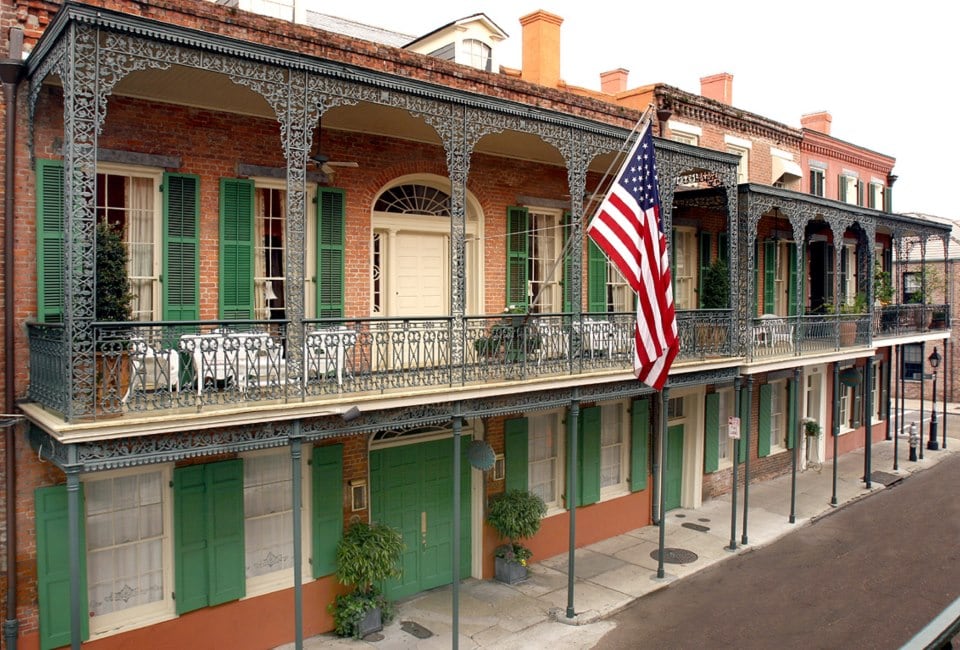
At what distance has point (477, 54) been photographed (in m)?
13.4

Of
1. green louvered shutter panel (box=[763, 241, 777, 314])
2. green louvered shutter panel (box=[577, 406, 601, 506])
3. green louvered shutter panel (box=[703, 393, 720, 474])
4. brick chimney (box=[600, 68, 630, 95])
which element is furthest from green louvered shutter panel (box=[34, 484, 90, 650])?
brick chimney (box=[600, 68, 630, 95])

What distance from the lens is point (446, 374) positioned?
380 inches

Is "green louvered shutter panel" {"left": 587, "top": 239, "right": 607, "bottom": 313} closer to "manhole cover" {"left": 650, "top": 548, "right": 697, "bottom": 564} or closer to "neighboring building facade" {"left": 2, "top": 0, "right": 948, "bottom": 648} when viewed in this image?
"neighboring building facade" {"left": 2, "top": 0, "right": 948, "bottom": 648}

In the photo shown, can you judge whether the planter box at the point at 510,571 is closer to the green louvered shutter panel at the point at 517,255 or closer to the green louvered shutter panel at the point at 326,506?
the green louvered shutter panel at the point at 326,506

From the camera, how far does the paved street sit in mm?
10211

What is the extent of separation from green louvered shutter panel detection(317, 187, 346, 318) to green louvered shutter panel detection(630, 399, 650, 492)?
22.7 feet

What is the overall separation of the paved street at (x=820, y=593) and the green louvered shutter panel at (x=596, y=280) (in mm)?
5205

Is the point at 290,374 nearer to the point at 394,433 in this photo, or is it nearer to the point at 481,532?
the point at 394,433

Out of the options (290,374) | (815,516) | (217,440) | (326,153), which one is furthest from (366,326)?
(815,516)

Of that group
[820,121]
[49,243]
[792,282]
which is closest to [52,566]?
[49,243]

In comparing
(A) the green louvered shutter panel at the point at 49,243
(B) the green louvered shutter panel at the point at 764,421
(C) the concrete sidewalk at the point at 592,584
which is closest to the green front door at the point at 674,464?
(C) the concrete sidewalk at the point at 592,584

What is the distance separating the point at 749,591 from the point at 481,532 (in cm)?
441

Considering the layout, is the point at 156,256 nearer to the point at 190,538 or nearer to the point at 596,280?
the point at 190,538

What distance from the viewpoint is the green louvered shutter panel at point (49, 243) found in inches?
317
